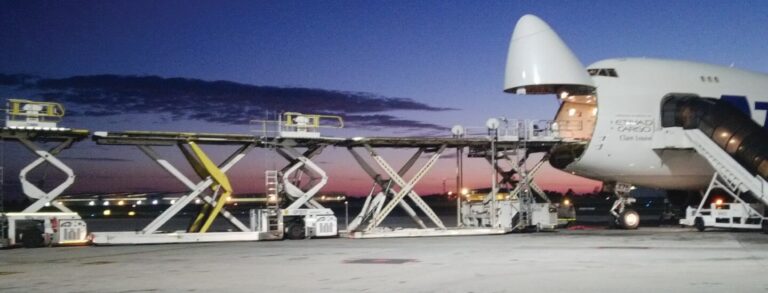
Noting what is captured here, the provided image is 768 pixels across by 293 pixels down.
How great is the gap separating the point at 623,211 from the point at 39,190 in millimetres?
27038

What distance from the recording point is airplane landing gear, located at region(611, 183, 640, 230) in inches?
1500

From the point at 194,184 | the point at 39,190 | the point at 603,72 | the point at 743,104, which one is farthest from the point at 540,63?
the point at 39,190

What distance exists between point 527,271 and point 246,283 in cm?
638

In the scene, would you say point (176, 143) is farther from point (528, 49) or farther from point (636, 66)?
point (636, 66)

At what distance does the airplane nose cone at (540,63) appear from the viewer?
33.9m

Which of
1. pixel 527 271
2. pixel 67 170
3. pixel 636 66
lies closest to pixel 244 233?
pixel 67 170

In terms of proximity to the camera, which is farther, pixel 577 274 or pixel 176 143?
pixel 176 143

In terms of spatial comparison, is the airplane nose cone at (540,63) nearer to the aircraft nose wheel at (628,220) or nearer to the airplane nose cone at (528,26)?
the airplane nose cone at (528,26)

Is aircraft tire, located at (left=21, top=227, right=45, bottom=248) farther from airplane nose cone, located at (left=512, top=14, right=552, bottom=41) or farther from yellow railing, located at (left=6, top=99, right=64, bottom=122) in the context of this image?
airplane nose cone, located at (left=512, top=14, right=552, bottom=41)

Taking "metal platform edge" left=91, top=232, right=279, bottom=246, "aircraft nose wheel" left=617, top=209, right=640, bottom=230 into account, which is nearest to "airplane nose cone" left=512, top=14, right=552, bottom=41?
"aircraft nose wheel" left=617, top=209, right=640, bottom=230

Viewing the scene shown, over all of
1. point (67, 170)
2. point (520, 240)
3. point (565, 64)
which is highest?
point (565, 64)

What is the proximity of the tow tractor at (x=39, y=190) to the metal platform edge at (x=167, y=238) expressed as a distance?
1.14 meters

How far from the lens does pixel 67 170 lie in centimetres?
2936

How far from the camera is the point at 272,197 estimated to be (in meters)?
32.2
